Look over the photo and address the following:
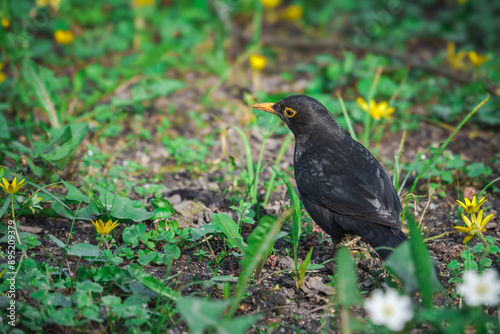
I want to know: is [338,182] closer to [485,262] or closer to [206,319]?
[485,262]

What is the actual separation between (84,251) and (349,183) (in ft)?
5.78

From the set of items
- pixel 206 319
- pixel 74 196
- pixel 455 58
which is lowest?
pixel 74 196

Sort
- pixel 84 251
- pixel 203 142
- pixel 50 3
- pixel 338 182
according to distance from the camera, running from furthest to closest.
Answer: pixel 50 3
pixel 203 142
pixel 338 182
pixel 84 251

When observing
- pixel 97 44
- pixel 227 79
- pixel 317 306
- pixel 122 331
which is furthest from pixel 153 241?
pixel 97 44

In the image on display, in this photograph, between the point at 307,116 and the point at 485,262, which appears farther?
the point at 307,116

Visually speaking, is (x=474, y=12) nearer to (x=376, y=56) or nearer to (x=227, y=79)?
(x=376, y=56)

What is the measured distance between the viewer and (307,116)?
4.07 meters

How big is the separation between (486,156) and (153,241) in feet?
11.1

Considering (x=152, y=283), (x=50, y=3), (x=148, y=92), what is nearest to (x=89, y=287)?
(x=152, y=283)

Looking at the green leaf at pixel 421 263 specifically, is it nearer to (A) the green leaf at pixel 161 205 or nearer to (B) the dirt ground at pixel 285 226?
(B) the dirt ground at pixel 285 226

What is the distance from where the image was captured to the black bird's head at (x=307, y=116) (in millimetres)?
4051

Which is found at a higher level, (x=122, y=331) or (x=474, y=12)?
(x=474, y=12)

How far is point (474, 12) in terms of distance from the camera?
7098 millimetres

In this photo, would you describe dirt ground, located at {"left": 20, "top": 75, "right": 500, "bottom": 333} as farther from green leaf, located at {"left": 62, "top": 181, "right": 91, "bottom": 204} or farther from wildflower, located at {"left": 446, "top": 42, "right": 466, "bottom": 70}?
wildflower, located at {"left": 446, "top": 42, "right": 466, "bottom": 70}
